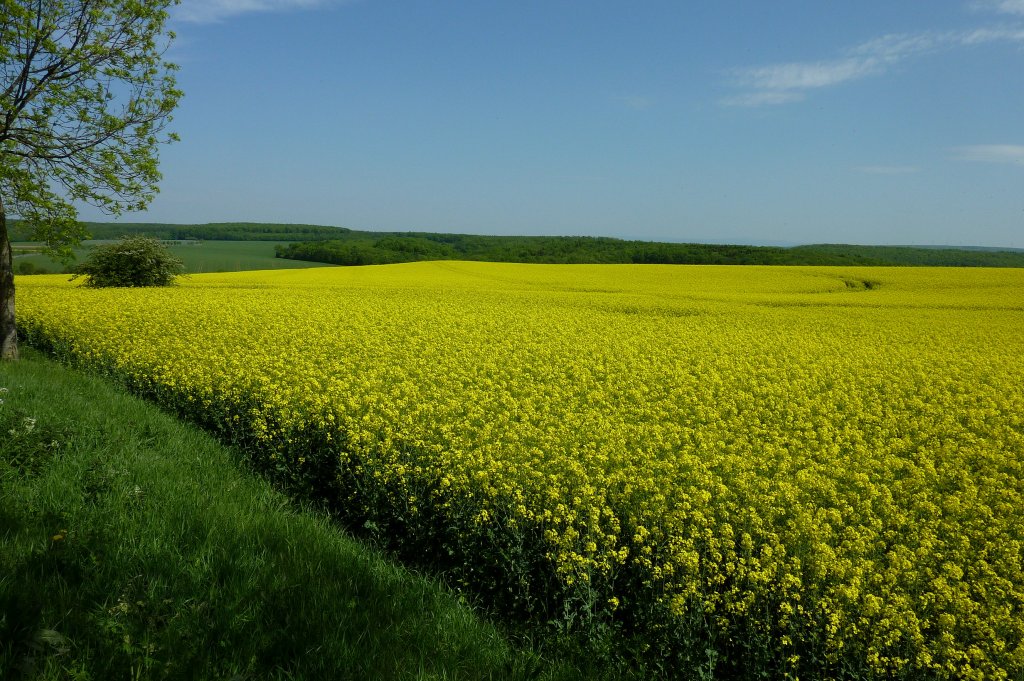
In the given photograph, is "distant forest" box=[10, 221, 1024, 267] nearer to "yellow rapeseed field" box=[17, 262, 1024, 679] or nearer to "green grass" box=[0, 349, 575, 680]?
"yellow rapeseed field" box=[17, 262, 1024, 679]

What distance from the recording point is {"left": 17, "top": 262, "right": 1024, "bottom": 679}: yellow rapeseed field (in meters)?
3.71

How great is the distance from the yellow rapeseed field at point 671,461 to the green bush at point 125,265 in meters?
13.2

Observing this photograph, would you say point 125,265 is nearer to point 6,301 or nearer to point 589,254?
point 6,301

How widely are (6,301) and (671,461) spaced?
13.0m

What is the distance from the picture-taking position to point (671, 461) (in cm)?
566

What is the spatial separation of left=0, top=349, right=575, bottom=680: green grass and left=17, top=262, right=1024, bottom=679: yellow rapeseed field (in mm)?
735

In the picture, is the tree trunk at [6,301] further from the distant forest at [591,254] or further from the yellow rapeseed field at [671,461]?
the distant forest at [591,254]

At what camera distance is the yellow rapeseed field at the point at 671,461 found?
3.71 m

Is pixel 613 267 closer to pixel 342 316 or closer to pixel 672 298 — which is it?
pixel 672 298

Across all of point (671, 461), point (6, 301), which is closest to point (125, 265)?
point (6, 301)

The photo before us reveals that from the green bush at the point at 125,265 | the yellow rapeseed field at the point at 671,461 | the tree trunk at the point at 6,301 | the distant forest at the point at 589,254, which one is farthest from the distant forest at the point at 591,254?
the tree trunk at the point at 6,301

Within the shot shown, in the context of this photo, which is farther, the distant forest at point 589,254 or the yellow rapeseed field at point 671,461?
the distant forest at point 589,254

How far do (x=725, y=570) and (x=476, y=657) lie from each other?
1835mm

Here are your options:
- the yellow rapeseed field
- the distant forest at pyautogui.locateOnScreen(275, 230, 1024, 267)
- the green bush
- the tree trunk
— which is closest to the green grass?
the yellow rapeseed field
